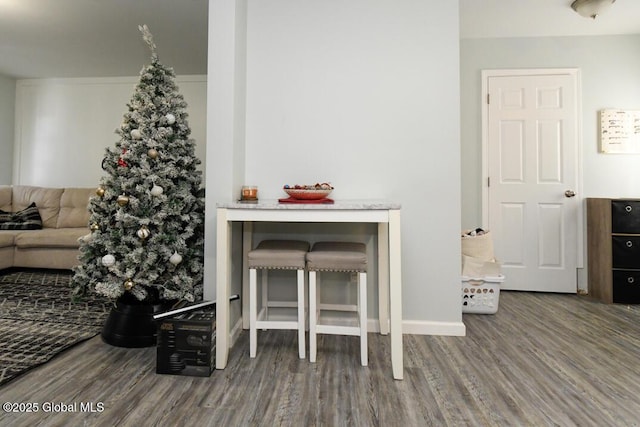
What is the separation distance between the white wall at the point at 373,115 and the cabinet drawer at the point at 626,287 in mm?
1764

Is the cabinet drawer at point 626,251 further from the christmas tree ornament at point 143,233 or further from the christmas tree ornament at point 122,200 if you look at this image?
the christmas tree ornament at point 122,200

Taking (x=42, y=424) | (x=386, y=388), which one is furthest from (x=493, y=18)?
(x=42, y=424)

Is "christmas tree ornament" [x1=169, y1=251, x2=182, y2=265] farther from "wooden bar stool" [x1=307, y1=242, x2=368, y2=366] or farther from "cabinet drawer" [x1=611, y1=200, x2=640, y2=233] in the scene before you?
"cabinet drawer" [x1=611, y1=200, x2=640, y2=233]

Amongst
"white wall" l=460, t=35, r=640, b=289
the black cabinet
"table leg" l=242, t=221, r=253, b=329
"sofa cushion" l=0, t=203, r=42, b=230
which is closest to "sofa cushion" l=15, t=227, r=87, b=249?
"sofa cushion" l=0, t=203, r=42, b=230

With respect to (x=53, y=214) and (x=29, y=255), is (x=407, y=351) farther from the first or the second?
(x=53, y=214)

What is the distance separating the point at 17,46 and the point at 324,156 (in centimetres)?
407

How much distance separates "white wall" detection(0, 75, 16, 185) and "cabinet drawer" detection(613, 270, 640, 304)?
7409mm

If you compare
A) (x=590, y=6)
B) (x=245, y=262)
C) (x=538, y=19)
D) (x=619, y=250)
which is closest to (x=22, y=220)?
(x=245, y=262)

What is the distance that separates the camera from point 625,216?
2.56 m

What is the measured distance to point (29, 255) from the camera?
329 cm

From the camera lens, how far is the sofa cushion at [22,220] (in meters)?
3.42

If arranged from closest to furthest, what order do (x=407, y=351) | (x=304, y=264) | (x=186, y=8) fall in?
(x=304, y=264) → (x=407, y=351) → (x=186, y=8)

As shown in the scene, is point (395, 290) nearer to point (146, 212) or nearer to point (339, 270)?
point (339, 270)

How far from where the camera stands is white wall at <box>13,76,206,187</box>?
427 cm
